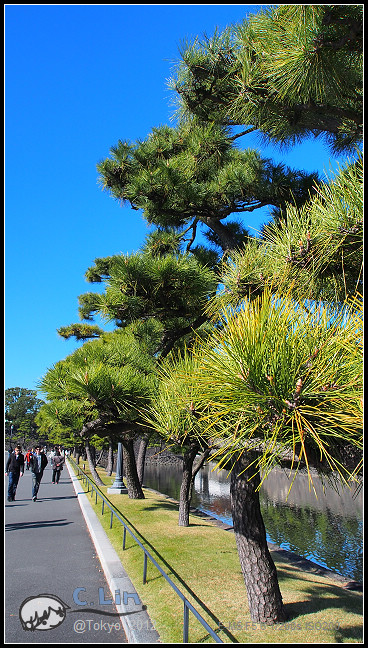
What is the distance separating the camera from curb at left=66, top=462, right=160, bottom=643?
3.84 meters

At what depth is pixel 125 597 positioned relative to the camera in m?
4.79

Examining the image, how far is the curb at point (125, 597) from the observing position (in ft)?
12.6

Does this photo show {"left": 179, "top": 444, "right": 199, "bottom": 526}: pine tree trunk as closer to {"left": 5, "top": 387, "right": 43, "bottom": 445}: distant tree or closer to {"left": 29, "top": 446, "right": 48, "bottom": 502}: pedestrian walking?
{"left": 29, "top": 446, "right": 48, "bottom": 502}: pedestrian walking

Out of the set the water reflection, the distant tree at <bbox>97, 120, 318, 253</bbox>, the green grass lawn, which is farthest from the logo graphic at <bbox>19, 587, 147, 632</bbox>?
the distant tree at <bbox>97, 120, 318, 253</bbox>

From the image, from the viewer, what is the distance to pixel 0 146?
2037 mm

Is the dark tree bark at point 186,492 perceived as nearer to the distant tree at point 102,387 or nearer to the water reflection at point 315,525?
the water reflection at point 315,525

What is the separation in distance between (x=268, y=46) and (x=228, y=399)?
2417mm

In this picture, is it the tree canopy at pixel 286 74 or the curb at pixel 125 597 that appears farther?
the curb at pixel 125 597

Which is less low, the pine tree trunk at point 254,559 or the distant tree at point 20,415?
the pine tree trunk at point 254,559

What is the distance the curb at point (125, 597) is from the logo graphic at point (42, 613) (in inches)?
24.4

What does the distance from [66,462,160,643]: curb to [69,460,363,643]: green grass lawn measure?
0.32ft

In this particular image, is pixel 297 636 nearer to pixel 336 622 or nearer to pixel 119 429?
pixel 336 622

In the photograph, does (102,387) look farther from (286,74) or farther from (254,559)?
(286,74)

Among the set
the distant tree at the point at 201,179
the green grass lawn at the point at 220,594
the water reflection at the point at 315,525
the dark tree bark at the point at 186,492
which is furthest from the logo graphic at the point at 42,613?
the dark tree bark at the point at 186,492
